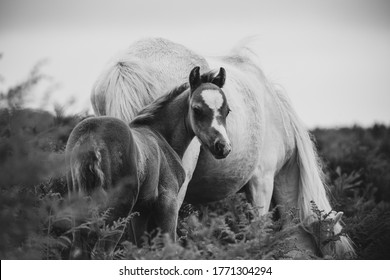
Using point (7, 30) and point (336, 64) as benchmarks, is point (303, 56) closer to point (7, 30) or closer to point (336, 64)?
point (336, 64)

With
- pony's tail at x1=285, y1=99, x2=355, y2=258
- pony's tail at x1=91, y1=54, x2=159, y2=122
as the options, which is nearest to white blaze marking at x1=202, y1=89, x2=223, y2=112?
pony's tail at x1=91, y1=54, x2=159, y2=122

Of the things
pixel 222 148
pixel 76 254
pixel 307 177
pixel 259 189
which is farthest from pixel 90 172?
pixel 307 177

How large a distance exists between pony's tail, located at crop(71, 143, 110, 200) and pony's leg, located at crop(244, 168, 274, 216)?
3.07 m

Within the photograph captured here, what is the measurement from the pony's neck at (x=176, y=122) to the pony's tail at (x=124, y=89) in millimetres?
255

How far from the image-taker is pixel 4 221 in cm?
281

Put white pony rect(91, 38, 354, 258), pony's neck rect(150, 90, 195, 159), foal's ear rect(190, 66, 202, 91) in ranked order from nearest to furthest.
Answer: foal's ear rect(190, 66, 202, 91) < pony's neck rect(150, 90, 195, 159) < white pony rect(91, 38, 354, 258)

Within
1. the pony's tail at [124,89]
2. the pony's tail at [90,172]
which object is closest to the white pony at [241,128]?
the pony's tail at [124,89]

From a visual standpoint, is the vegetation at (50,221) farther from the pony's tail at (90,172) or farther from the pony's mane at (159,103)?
the pony's mane at (159,103)

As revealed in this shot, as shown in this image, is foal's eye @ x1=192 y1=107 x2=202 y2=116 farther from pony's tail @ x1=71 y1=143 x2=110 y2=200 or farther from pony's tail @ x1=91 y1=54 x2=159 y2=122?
pony's tail @ x1=71 y1=143 x2=110 y2=200

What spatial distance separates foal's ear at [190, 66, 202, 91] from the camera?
14.7 feet

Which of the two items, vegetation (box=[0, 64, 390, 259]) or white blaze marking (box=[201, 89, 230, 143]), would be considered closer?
vegetation (box=[0, 64, 390, 259])

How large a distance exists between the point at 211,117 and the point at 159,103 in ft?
1.33

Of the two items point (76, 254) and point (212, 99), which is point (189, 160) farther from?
point (76, 254)
